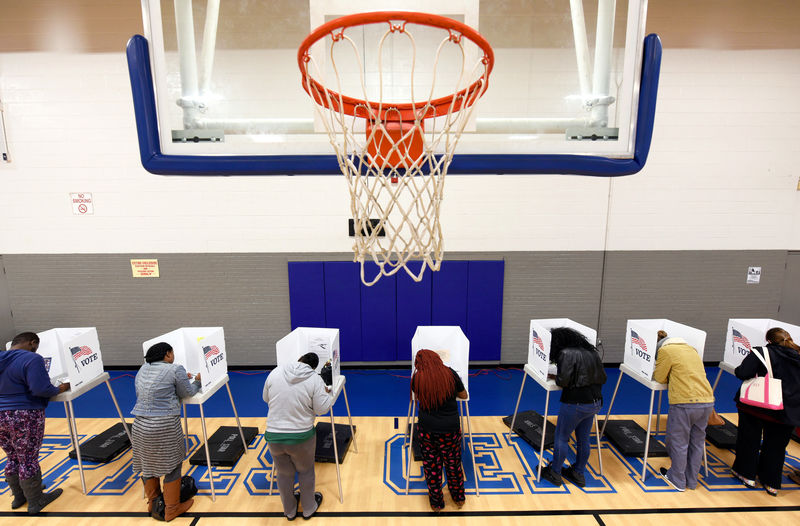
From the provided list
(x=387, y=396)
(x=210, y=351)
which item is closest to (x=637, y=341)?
(x=387, y=396)

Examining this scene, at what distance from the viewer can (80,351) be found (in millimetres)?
3521

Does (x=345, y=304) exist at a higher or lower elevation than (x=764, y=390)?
higher

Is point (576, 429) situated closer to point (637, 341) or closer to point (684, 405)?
Result: point (684, 405)

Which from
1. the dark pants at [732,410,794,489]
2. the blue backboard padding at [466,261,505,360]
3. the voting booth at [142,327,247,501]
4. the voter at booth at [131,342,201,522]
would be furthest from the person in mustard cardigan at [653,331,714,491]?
the voter at booth at [131,342,201,522]

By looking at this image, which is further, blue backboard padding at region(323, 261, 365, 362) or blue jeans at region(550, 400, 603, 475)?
blue backboard padding at region(323, 261, 365, 362)

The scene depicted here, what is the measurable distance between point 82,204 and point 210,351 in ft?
12.5

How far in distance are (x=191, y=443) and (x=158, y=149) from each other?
3.22 metres

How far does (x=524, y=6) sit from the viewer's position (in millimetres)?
2574

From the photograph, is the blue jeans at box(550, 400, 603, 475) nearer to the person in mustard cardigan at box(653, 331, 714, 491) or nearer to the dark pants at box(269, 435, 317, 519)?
the person in mustard cardigan at box(653, 331, 714, 491)

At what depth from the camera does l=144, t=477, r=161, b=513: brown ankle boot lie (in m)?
3.09

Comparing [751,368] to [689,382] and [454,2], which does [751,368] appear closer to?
[689,382]

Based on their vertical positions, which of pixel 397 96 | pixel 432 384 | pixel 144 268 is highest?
pixel 397 96

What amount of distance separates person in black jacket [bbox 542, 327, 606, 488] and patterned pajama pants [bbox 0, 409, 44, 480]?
4.52 metres

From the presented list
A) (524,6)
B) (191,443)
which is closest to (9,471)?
(191,443)
